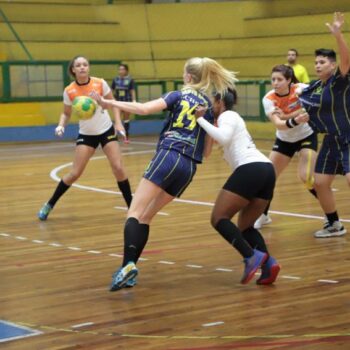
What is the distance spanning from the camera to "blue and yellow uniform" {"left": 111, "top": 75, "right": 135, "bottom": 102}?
2203 centimetres

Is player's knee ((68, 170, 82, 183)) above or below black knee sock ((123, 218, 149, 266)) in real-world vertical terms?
above

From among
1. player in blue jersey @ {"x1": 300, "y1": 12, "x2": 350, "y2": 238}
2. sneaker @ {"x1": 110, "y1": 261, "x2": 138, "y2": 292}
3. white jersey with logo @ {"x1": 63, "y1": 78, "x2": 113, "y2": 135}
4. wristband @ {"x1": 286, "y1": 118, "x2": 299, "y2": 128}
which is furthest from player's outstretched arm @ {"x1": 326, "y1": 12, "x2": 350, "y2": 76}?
white jersey with logo @ {"x1": 63, "y1": 78, "x2": 113, "y2": 135}

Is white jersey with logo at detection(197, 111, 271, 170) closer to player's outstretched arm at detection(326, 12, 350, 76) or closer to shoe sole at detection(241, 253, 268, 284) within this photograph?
shoe sole at detection(241, 253, 268, 284)

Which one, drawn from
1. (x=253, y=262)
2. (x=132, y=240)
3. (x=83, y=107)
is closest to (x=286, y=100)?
(x=83, y=107)

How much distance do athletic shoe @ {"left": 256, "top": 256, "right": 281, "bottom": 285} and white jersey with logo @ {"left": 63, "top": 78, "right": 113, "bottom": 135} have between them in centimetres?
361

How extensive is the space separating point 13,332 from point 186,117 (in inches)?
79.3

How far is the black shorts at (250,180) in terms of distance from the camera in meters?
6.49

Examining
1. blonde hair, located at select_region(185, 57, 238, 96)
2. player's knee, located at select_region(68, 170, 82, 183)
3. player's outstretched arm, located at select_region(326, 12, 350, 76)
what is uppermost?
player's outstretched arm, located at select_region(326, 12, 350, 76)

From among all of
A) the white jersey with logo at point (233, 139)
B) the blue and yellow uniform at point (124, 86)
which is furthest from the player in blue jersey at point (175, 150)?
the blue and yellow uniform at point (124, 86)

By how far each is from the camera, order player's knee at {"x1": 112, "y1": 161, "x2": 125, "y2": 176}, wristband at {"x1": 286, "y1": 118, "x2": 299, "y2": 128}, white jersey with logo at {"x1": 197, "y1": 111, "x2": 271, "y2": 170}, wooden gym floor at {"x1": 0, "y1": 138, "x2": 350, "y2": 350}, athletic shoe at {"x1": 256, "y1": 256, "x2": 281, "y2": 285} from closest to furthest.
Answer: wooden gym floor at {"x1": 0, "y1": 138, "x2": 350, "y2": 350} → white jersey with logo at {"x1": 197, "y1": 111, "x2": 271, "y2": 170} → athletic shoe at {"x1": 256, "y1": 256, "x2": 281, "y2": 285} → wristband at {"x1": 286, "y1": 118, "x2": 299, "y2": 128} → player's knee at {"x1": 112, "y1": 161, "x2": 125, "y2": 176}

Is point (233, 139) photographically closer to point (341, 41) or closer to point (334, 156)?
point (341, 41)

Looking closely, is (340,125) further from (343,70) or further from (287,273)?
(287,273)

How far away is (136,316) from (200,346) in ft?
2.77

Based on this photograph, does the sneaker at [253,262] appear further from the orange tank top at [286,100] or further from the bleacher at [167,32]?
the bleacher at [167,32]
